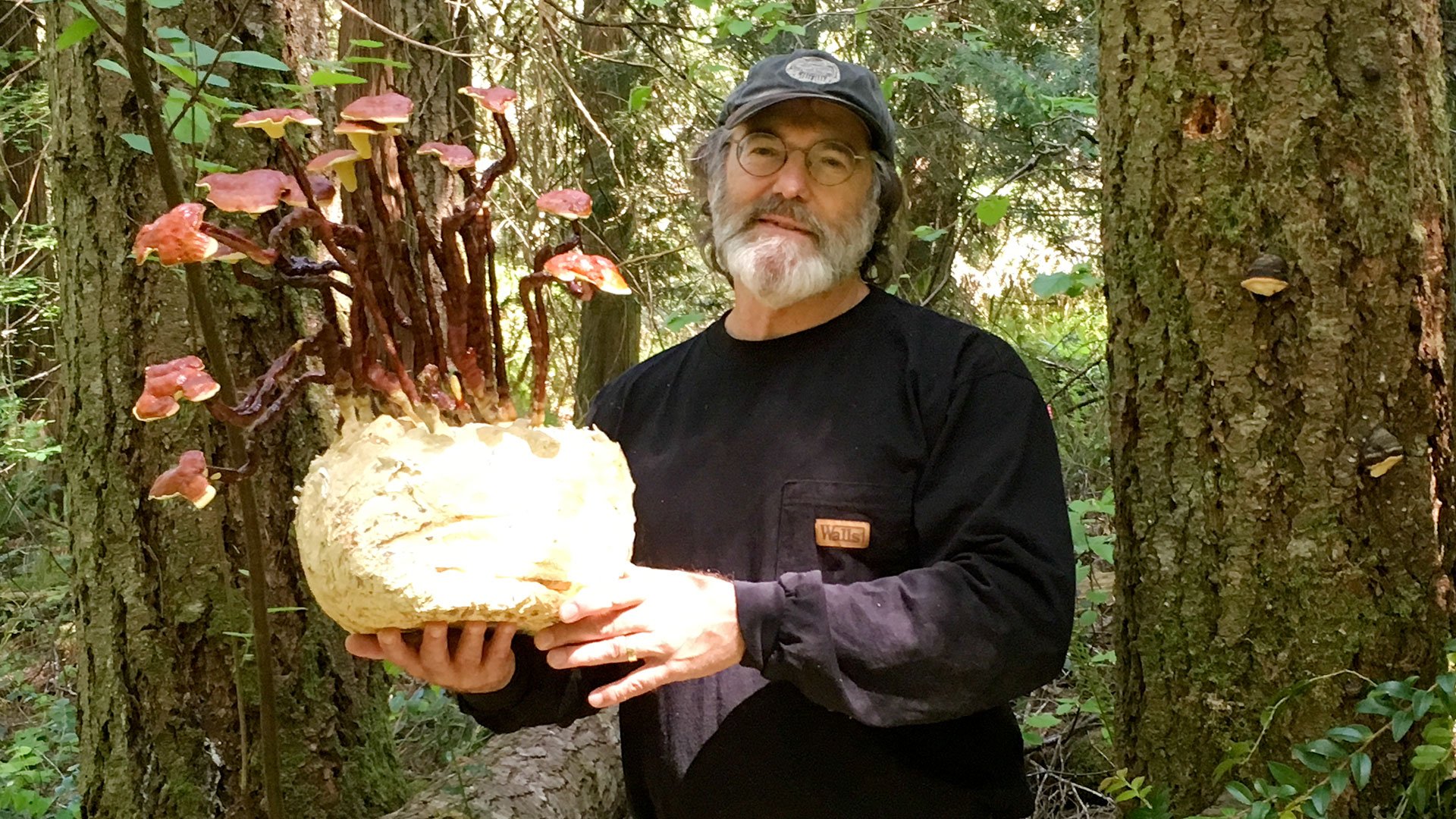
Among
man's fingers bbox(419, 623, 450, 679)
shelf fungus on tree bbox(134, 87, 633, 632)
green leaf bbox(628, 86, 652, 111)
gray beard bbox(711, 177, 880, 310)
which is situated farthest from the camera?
green leaf bbox(628, 86, 652, 111)

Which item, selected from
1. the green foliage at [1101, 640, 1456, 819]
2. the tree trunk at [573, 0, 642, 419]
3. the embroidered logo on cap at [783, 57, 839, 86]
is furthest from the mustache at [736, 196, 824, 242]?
the tree trunk at [573, 0, 642, 419]

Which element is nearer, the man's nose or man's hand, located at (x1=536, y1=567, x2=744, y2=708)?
man's hand, located at (x1=536, y1=567, x2=744, y2=708)

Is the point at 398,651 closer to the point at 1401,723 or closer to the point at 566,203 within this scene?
the point at 566,203

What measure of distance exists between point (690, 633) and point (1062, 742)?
6.87 feet

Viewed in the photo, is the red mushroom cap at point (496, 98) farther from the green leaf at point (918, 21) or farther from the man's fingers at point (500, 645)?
the green leaf at point (918, 21)

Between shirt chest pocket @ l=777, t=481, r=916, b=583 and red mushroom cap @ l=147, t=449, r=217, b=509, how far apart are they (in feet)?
3.19

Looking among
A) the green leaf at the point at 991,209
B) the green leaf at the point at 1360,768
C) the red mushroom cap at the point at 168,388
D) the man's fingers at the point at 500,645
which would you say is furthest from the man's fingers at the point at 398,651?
the green leaf at the point at 991,209

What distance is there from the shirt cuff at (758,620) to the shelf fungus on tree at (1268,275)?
98cm

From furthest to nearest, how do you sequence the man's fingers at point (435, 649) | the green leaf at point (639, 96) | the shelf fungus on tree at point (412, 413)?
the green leaf at point (639, 96) < the man's fingers at point (435, 649) < the shelf fungus on tree at point (412, 413)

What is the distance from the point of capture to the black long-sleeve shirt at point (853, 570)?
1566mm

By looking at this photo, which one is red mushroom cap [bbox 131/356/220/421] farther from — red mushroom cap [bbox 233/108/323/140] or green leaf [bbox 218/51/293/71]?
green leaf [bbox 218/51/293/71]

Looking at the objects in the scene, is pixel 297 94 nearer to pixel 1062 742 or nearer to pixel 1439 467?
pixel 1439 467

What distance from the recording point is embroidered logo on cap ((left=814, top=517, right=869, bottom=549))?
1.82 m

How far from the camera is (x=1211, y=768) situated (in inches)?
71.9
